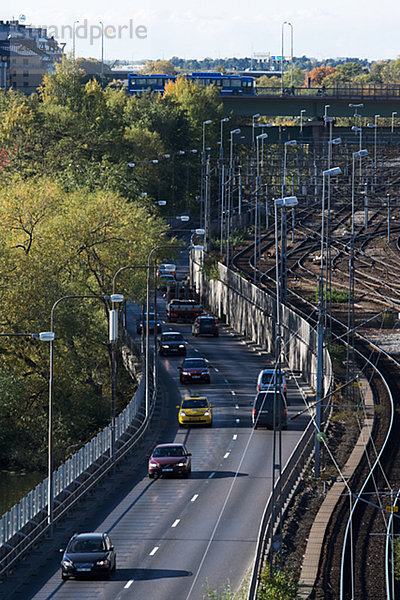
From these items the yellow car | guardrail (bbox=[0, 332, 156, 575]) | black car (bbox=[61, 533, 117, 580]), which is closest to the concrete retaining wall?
the yellow car

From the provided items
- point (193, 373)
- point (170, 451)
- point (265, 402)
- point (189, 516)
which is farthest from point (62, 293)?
point (189, 516)

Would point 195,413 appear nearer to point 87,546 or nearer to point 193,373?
A: point 193,373

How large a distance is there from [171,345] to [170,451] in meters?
29.7

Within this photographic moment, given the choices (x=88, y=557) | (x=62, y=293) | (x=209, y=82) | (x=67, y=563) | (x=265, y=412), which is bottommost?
(x=265, y=412)

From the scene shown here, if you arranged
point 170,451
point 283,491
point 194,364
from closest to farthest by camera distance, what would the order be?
1. point 283,491
2. point 170,451
3. point 194,364

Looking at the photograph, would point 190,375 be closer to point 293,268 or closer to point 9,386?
point 9,386

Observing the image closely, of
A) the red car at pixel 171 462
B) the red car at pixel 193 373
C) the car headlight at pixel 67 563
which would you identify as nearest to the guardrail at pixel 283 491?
the red car at pixel 171 462

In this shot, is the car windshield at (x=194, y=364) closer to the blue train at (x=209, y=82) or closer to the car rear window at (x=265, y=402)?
the car rear window at (x=265, y=402)

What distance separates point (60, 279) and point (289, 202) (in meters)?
25.2

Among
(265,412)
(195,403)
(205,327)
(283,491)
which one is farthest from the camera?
(205,327)

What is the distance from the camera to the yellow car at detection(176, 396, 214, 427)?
173ft

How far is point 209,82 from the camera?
174 metres

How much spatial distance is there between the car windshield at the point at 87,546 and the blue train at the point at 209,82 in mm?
127469

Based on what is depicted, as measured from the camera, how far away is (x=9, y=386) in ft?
179
